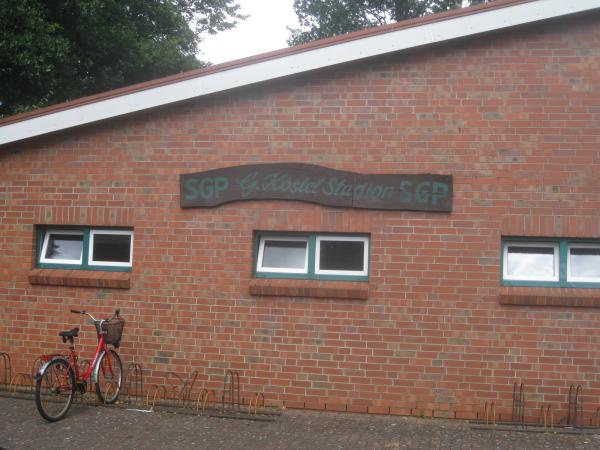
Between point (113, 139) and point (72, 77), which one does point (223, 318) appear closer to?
point (113, 139)

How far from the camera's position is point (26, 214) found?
9.41m

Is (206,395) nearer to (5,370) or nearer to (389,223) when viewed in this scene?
(5,370)

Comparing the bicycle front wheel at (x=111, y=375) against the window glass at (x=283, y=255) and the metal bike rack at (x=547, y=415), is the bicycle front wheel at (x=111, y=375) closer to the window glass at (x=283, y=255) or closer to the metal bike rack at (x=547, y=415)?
the window glass at (x=283, y=255)

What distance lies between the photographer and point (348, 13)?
1266 inches

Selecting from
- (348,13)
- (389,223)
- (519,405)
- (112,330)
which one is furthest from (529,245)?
(348,13)

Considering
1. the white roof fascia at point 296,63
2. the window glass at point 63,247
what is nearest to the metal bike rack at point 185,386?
the window glass at point 63,247

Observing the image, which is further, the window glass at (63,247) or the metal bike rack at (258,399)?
the window glass at (63,247)

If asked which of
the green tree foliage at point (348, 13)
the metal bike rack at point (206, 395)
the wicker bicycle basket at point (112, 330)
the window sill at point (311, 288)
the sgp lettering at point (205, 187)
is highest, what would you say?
the green tree foliage at point (348, 13)

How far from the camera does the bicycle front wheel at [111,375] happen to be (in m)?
8.52

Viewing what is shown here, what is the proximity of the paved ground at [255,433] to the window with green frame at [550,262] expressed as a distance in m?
1.69

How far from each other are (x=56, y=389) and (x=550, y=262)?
18.7 feet

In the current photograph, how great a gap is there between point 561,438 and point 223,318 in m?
3.99

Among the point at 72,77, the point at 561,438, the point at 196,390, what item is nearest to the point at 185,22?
the point at 72,77

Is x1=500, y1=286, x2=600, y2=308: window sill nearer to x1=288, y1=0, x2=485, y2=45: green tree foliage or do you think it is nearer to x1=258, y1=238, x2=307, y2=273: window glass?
x1=258, y1=238, x2=307, y2=273: window glass
